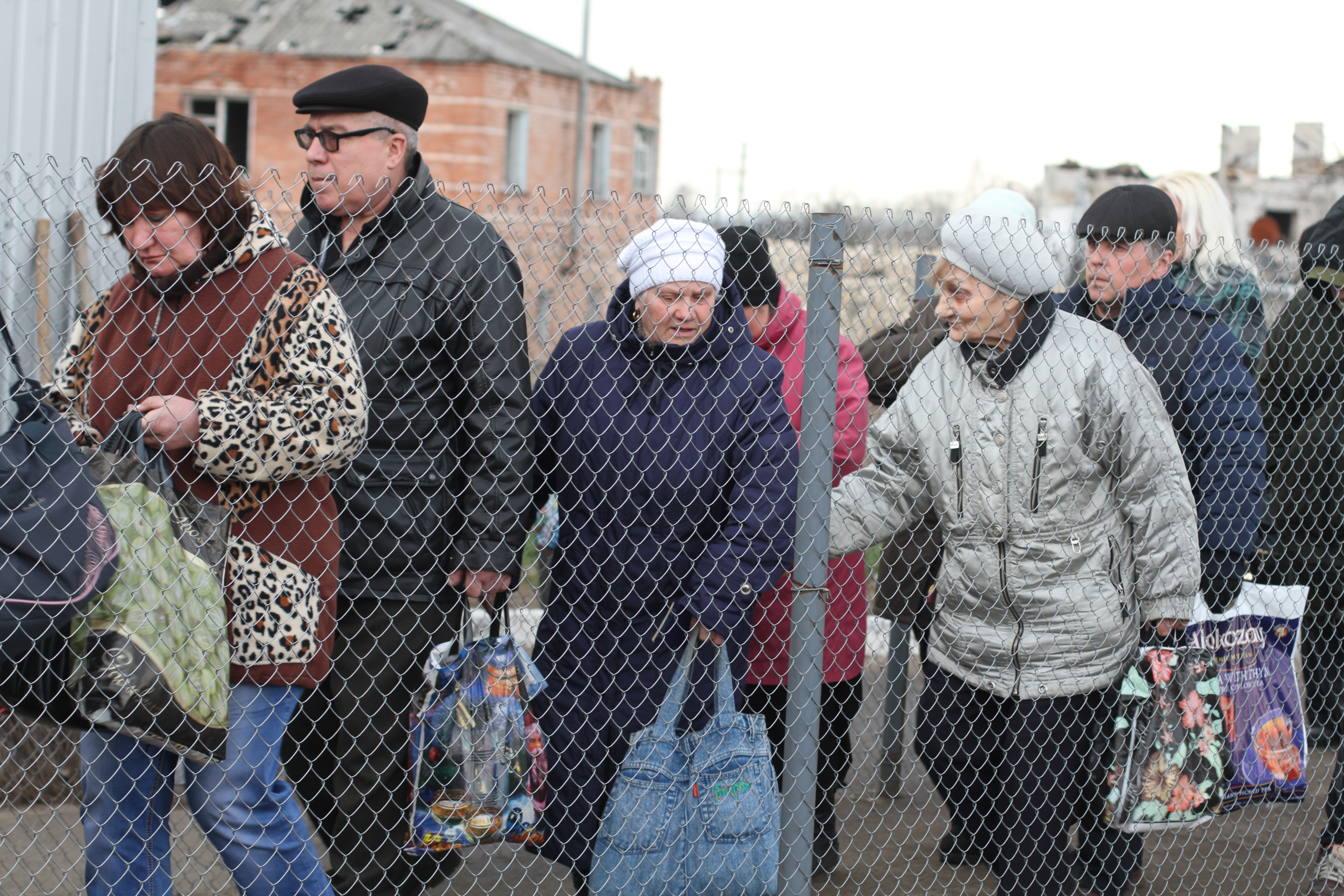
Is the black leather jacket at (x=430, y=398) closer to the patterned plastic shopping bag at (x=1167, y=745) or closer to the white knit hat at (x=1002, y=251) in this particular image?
the white knit hat at (x=1002, y=251)

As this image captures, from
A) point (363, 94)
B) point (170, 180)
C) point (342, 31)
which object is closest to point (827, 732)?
point (363, 94)

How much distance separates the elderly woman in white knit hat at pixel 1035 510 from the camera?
9.28 feet

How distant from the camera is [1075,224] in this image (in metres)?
3.52

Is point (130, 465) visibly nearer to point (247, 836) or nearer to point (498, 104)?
point (247, 836)

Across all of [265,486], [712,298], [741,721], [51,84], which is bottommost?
[741,721]

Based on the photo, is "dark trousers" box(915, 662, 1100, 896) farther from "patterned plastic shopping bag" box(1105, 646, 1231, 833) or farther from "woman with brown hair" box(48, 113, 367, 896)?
"woman with brown hair" box(48, 113, 367, 896)

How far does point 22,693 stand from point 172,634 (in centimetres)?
25

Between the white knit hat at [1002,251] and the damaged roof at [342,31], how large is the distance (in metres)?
30.8

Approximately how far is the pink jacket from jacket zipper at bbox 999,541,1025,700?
47 centimetres

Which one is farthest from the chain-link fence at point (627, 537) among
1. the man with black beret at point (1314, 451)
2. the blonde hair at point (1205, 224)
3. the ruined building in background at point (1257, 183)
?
the ruined building in background at point (1257, 183)

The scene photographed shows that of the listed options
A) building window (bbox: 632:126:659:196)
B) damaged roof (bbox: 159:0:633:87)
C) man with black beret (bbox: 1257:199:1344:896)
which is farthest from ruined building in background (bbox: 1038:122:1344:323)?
man with black beret (bbox: 1257:199:1344:896)

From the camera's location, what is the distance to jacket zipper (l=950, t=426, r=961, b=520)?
9.48ft

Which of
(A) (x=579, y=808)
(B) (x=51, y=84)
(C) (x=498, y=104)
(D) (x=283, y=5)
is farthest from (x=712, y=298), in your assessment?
(D) (x=283, y=5)

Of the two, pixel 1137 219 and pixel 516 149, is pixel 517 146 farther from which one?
pixel 1137 219
